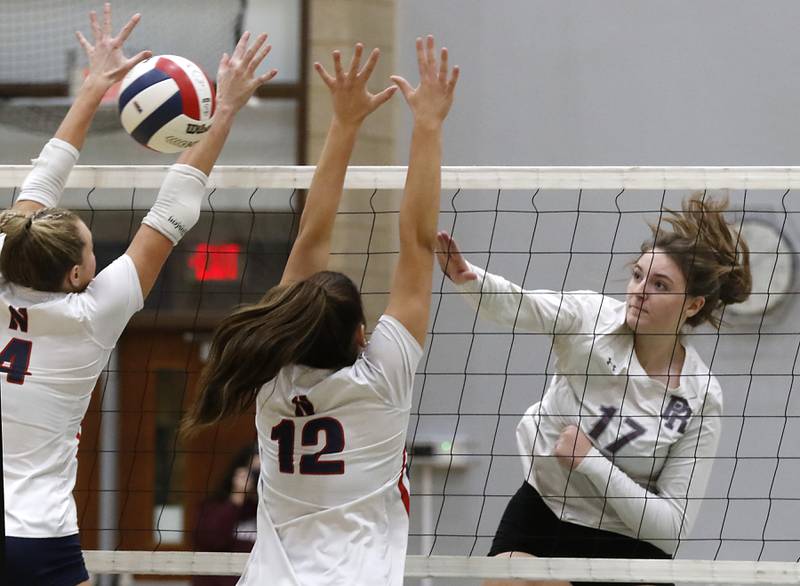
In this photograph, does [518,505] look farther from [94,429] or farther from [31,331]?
[94,429]

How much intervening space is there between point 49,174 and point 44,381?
1.77 feet

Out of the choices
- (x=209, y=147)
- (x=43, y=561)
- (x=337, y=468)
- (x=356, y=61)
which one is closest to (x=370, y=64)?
(x=356, y=61)

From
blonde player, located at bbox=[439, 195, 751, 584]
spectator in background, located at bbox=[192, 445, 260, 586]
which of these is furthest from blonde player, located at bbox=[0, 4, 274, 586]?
spectator in background, located at bbox=[192, 445, 260, 586]

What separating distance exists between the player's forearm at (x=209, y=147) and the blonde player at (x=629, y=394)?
70cm

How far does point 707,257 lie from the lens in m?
3.43

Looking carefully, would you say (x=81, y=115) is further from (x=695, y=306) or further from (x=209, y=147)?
(x=695, y=306)

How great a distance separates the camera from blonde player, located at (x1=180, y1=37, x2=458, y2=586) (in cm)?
245

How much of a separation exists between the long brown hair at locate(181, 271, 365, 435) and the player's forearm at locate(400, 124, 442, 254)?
0.60 feet

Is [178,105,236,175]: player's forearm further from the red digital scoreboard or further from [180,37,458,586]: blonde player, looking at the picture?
the red digital scoreboard

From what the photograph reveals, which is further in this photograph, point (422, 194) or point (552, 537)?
point (552, 537)

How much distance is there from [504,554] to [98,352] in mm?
1409

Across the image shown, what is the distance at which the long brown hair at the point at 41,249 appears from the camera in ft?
8.63

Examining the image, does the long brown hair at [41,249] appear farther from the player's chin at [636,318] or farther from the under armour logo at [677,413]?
the under armour logo at [677,413]

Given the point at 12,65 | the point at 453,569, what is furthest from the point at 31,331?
the point at 12,65
